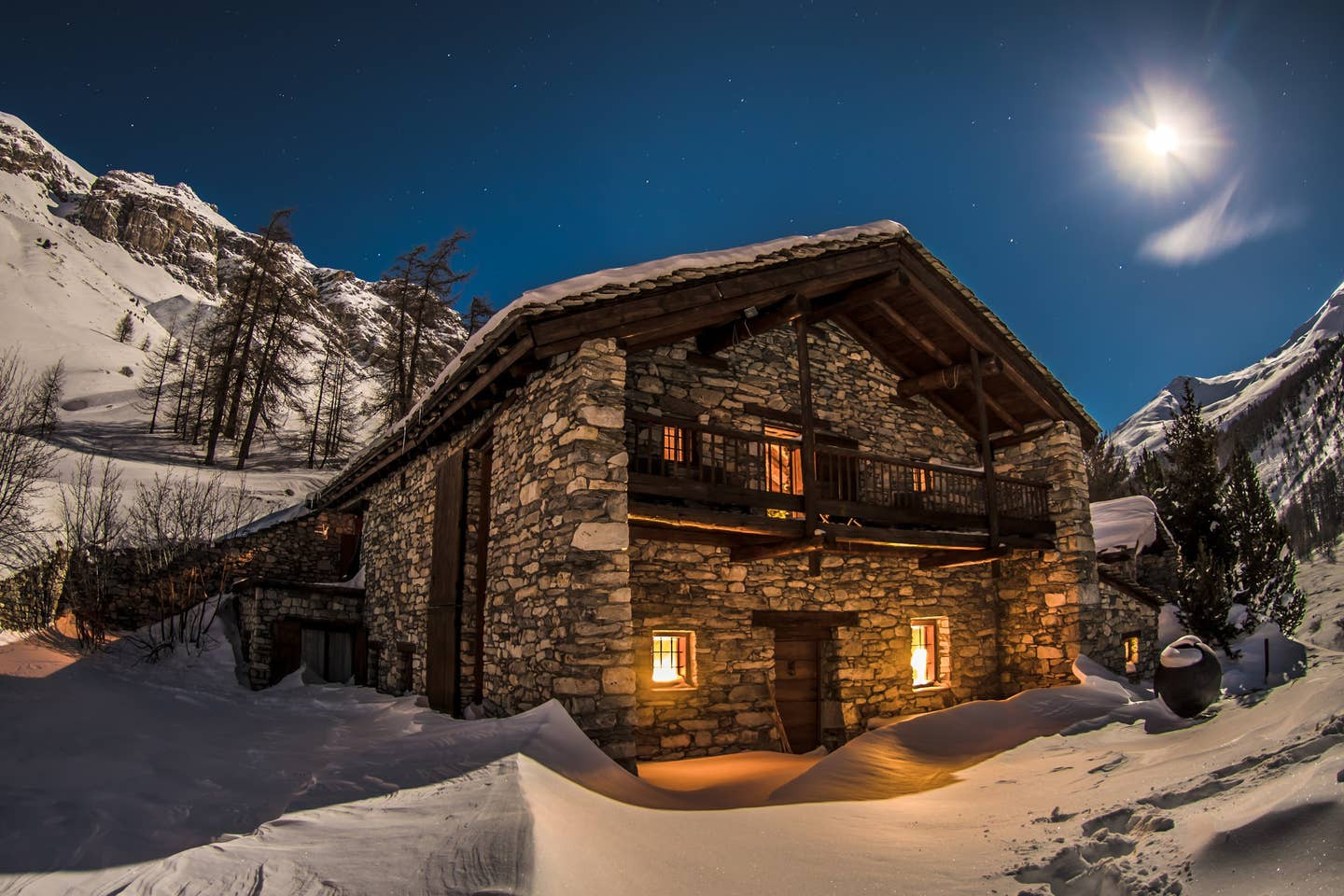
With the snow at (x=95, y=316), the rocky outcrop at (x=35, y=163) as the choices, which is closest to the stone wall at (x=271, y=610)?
the snow at (x=95, y=316)

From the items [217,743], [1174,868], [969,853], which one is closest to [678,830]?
[969,853]

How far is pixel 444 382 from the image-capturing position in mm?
9141

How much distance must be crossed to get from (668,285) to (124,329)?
68.0 meters

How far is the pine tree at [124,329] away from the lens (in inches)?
2185

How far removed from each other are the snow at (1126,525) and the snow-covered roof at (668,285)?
6.59 metres

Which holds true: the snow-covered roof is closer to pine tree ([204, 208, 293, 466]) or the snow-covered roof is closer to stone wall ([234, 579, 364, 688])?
stone wall ([234, 579, 364, 688])

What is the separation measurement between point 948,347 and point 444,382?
8389 mm

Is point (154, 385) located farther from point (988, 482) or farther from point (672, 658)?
point (988, 482)

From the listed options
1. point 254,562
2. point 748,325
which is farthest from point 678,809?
point 254,562

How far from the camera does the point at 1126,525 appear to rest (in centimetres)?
1725

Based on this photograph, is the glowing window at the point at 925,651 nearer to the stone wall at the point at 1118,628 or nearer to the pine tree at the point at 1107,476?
the stone wall at the point at 1118,628

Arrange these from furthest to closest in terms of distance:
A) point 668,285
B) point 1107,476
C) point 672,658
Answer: point 1107,476, point 672,658, point 668,285

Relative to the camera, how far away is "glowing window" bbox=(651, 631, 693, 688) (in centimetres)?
859

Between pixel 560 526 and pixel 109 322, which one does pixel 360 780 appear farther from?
pixel 109 322
